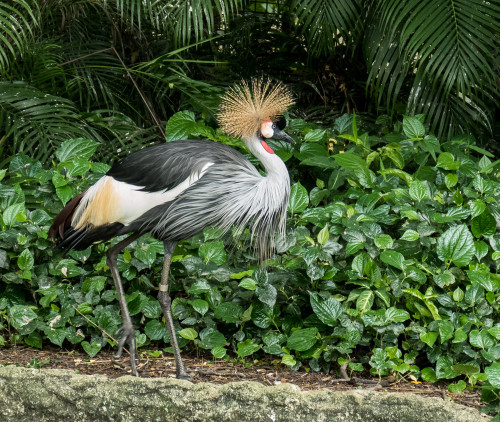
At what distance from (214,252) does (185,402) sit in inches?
43.5

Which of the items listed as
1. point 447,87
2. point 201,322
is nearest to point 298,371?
point 201,322

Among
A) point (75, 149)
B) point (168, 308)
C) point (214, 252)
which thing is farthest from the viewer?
point (75, 149)

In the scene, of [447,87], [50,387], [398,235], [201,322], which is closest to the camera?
[50,387]

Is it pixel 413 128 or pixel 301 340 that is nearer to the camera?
pixel 301 340

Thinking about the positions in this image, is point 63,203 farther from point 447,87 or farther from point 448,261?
point 447,87

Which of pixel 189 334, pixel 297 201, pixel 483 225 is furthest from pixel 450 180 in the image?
pixel 189 334

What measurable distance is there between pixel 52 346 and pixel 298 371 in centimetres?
132

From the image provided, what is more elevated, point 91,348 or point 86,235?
point 86,235

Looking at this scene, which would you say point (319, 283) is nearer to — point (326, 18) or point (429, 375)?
point (429, 375)

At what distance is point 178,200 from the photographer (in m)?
3.62

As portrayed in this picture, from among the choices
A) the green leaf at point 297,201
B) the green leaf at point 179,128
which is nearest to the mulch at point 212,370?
the green leaf at point 297,201

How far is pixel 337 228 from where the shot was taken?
4172mm

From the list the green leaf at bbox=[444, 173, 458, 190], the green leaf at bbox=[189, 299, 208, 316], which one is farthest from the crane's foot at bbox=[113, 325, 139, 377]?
the green leaf at bbox=[444, 173, 458, 190]

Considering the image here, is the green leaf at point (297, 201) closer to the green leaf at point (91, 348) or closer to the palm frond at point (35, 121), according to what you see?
the green leaf at point (91, 348)
